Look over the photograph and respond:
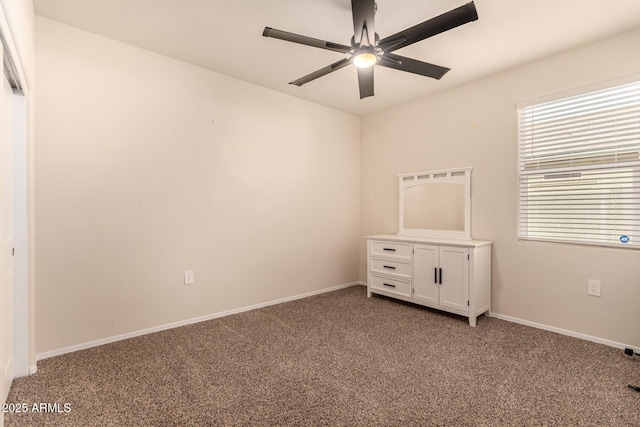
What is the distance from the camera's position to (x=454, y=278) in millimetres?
3084

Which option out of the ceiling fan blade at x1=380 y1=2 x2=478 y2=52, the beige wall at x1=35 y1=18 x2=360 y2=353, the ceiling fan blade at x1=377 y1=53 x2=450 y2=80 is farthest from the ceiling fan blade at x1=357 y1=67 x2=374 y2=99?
the beige wall at x1=35 y1=18 x2=360 y2=353

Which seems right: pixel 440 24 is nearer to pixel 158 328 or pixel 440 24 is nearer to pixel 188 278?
pixel 188 278

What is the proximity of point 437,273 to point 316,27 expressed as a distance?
2.42 meters

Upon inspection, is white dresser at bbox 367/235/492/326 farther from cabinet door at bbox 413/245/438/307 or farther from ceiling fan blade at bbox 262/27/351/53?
ceiling fan blade at bbox 262/27/351/53

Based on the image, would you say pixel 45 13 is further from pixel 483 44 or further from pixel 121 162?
pixel 483 44

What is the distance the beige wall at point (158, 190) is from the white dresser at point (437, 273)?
0.86 metres

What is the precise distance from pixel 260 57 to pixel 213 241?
1.74m

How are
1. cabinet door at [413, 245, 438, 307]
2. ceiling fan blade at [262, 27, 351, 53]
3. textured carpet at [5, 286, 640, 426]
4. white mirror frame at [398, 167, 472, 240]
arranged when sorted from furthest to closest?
white mirror frame at [398, 167, 472, 240], cabinet door at [413, 245, 438, 307], ceiling fan blade at [262, 27, 351, 53], textured carpet at [5, 286, 640, 426]

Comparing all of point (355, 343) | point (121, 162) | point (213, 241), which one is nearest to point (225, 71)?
point (121, 162)

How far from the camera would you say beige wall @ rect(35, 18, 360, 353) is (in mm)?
2352

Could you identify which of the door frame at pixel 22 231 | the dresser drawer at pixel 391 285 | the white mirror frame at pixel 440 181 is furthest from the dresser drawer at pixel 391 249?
the door frame at pixel 22 231

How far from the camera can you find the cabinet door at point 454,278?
3.00 metres

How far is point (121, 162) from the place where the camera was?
2621 millimetres

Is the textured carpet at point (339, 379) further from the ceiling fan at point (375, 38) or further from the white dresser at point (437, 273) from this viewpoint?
the ceiling fan at point (375, 38)
